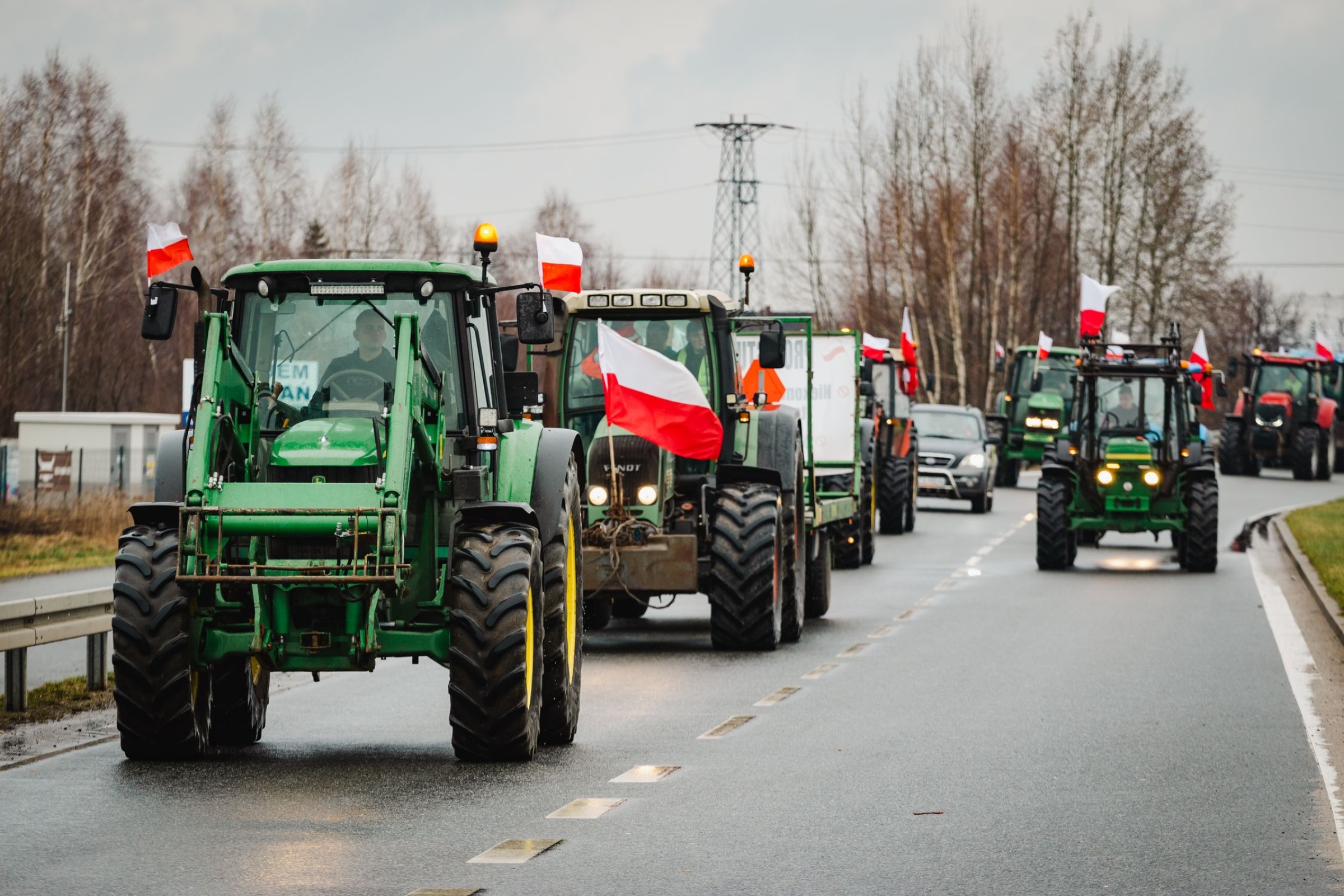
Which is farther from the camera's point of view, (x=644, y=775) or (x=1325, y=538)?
(x=1325, y=538)

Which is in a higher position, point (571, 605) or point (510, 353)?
point (510, 353)

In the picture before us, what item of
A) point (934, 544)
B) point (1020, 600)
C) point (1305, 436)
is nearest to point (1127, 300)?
point (1305, 436)

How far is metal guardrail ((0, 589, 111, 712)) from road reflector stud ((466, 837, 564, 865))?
4544 millimetres

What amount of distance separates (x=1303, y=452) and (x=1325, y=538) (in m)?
27.6

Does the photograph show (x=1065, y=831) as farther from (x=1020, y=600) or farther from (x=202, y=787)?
(x=1020, y=600)

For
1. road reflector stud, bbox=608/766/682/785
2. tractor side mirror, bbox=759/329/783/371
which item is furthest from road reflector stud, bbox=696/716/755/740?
tractor side mirror, bbox=759/329/783/371

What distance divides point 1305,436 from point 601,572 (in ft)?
145

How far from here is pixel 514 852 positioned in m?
7.91

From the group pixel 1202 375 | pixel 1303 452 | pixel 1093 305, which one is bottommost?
pixel 1303 452

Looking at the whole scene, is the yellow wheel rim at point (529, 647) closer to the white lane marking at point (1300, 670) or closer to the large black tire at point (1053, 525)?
the white lane marking at point (1300, 670)

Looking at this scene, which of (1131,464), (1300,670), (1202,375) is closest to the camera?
(1300,670)

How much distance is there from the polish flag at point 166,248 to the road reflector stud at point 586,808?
13.4 metres

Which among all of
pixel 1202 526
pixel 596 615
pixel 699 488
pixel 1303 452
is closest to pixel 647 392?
pixel 699 488

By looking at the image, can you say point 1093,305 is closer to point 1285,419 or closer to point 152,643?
point 152,643
